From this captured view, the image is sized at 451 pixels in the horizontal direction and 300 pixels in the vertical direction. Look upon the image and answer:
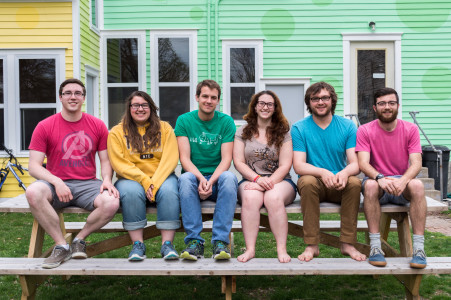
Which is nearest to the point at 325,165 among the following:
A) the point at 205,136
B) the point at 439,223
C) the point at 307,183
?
the point at 307,183

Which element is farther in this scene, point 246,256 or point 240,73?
point 240,73

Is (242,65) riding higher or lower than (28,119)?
higher

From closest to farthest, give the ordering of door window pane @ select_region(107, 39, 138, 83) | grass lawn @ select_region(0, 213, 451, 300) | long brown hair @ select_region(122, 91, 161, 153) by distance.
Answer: long brown hair @ select_region(122, 91, 161, 153)
grass lawn @ select_region(0, 213, 451, 300)
door window pane @ select_region(107, 39, 138, 83)

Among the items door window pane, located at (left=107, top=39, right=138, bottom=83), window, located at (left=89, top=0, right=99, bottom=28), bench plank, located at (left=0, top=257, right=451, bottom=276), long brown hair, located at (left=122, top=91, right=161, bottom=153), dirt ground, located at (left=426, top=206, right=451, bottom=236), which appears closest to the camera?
bench plank, located at (left=0, top=257, right=451, bottom=276)

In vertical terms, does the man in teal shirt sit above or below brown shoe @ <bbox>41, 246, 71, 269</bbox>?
above

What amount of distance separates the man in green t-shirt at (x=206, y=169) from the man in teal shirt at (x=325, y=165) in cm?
59

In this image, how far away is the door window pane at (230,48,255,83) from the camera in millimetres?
11195

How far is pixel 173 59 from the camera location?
1130cm

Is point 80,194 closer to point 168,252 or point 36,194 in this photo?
point 36,194

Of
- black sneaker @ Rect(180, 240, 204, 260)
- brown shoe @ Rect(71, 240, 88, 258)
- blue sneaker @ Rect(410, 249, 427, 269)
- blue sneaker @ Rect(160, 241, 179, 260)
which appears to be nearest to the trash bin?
blue sneaker @ Rect(410, 249, 427, 269)

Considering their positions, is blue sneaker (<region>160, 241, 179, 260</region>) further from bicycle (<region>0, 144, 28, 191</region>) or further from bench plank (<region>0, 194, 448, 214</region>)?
bicycle (<region>0, 144, 28, 191</region>)

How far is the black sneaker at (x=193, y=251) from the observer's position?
3461mm

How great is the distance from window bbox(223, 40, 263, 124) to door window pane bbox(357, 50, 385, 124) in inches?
93.4

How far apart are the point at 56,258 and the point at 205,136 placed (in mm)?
1598
